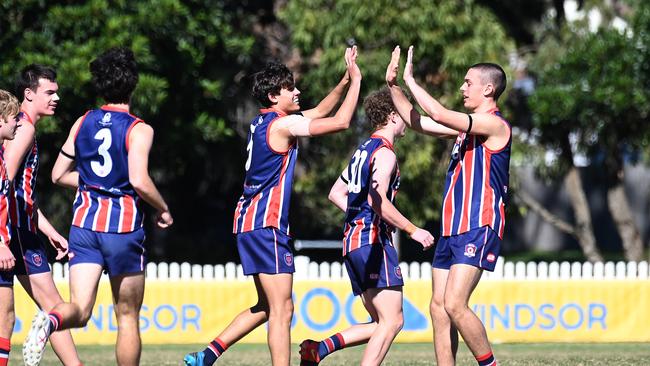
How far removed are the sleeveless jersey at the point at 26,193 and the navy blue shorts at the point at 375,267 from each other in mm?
2377

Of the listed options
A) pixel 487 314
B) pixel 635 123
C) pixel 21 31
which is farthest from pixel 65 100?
pixel 635 123

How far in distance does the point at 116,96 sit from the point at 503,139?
2793 mm

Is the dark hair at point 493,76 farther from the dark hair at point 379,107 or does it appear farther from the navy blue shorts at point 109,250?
the navy blue shorts at point 109,250

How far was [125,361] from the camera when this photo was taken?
8328 mm

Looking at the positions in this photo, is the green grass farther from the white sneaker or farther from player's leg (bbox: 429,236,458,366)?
the white sneaker

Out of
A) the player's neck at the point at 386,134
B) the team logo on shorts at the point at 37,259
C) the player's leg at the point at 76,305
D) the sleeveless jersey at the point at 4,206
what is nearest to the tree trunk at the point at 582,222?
the player's neck at the point at 386,134

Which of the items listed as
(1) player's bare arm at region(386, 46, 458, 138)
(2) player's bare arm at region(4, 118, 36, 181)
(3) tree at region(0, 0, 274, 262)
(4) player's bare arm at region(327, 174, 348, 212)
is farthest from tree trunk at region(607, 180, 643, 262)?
(2) player's bare arm at region(4, 118, 36, 181)

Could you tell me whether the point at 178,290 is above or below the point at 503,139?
below

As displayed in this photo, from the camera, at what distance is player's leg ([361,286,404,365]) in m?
9.12

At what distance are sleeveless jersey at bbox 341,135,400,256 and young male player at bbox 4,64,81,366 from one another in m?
2.16

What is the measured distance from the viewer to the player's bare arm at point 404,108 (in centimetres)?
877

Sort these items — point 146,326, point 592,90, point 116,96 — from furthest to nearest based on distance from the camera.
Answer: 1. point 592,90
2. point 146,326
3. point 116,96

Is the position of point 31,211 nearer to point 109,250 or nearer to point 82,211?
point 82,211

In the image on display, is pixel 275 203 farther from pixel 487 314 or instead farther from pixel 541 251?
pixel 541 251
